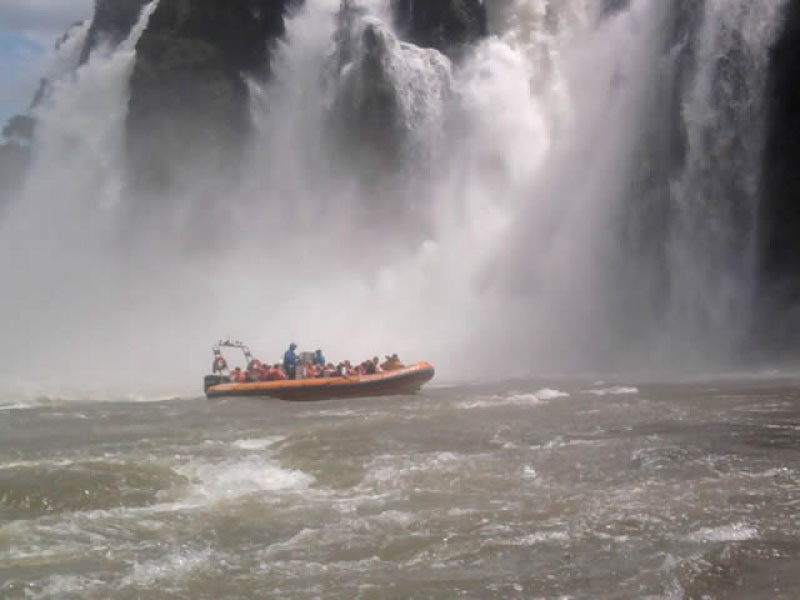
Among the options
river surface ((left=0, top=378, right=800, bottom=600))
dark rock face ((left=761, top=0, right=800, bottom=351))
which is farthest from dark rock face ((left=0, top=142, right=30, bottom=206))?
river surface ((left=0, top=378, right=800, bottom=600))

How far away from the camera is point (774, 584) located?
711 centimetres

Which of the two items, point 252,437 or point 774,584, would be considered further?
point 252,437

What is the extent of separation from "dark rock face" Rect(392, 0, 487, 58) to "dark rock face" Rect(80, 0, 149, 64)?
24.5 metres

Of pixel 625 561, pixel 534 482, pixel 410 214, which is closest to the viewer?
pixel 625 561

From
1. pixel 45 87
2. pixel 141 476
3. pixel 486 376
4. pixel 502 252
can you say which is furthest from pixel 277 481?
pixel 45 87

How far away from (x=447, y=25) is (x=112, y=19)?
2749cm

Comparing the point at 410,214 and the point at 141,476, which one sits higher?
the point at 410,214

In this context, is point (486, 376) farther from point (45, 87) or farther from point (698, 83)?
point (45, 87)

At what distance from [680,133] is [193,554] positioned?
2198cm

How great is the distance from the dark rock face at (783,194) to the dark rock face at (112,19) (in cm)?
4242

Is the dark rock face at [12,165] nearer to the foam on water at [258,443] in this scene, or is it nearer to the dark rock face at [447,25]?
the dark rock face at [447,25]

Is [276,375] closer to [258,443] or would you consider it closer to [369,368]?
[369,368]

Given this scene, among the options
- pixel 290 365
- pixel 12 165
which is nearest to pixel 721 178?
pixel 290 365

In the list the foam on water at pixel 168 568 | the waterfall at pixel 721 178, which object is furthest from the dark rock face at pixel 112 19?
the foam on water at pixel 168 568
